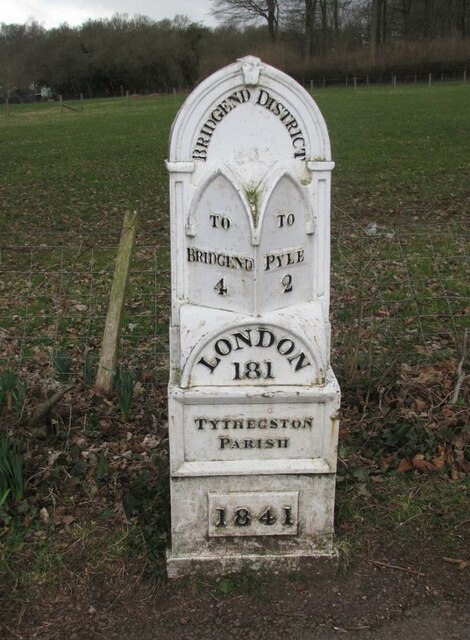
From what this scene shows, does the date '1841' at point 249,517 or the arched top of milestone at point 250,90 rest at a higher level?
the arched top of milestone at point 250,90

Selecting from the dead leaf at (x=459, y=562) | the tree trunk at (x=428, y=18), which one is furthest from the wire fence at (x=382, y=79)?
the dead leaf at (x=459, y=562)

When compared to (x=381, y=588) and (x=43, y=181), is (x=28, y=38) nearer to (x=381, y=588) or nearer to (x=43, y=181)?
(x=43, y=181)

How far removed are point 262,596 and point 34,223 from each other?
9.51m

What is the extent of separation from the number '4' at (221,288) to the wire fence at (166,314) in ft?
5.74

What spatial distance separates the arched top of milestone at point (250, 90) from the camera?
2.73 meters

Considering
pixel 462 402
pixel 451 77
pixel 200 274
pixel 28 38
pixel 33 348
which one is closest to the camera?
pixel 200 274

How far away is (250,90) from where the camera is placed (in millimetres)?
2770

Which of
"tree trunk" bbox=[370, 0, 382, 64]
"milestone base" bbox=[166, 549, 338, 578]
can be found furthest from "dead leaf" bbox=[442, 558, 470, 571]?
"tree trunk" bbox=[370, 0, 382, 64]

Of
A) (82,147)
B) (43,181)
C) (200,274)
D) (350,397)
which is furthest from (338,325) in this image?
(82,147)

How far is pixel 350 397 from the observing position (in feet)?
14.9

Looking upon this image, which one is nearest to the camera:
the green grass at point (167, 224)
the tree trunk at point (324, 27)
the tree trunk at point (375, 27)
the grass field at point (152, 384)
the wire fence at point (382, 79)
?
the grass field at point (152, 384)

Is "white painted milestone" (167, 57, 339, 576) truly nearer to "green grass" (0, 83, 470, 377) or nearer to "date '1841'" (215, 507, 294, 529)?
"date '1841'" (215, 507, 294, 529)

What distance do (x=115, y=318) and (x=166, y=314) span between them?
6.37ft

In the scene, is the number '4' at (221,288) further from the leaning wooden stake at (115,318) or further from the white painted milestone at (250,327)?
the leaning wooden stake at (115,318)
